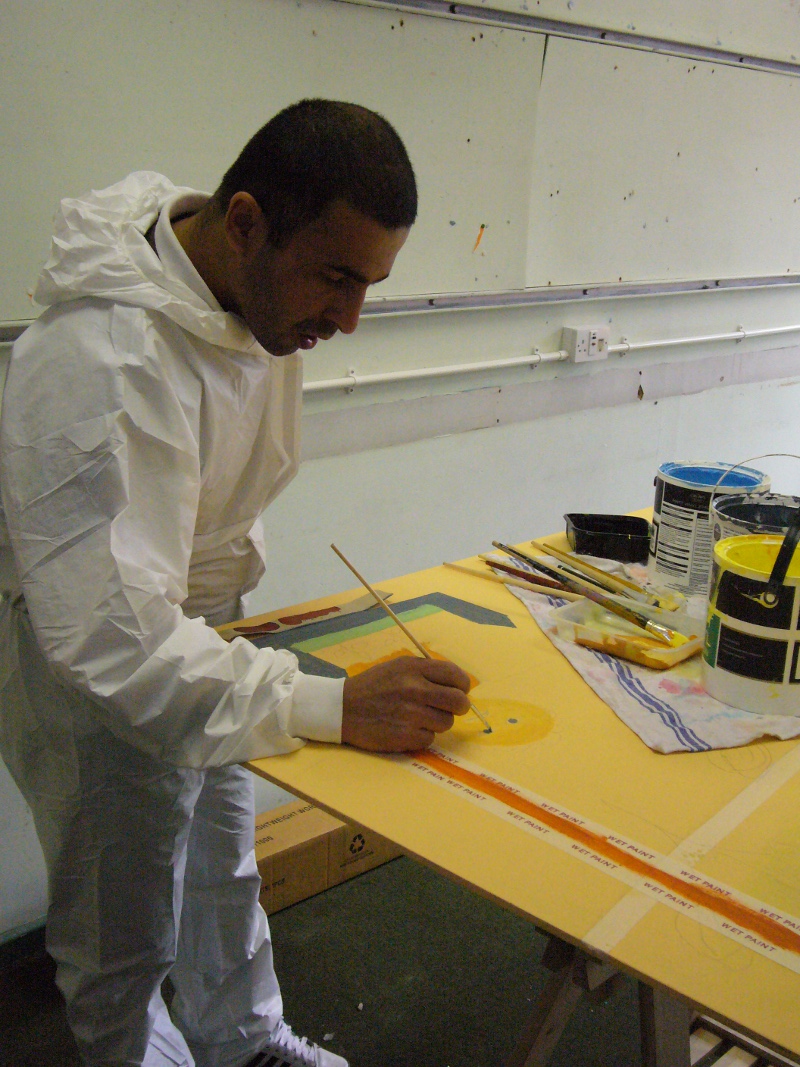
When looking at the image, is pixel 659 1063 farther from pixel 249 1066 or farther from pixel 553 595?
pixel 249 1066

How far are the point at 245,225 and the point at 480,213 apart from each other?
1.22 metres

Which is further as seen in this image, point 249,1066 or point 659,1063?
point 249,1066

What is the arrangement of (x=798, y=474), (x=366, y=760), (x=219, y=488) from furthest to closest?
1. (x=798, y=474)
2. (x=219, y=488)
3. (x=366, y=760)

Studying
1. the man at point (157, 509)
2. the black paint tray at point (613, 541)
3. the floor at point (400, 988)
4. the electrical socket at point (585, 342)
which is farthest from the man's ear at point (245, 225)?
the electrical socket at point (585, 342)

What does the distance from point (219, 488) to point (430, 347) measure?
1.06 meters

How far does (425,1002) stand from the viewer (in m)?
1.69

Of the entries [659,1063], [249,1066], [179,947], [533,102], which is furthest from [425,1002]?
[533,102]

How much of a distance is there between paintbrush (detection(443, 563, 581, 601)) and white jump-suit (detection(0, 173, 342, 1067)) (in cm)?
33

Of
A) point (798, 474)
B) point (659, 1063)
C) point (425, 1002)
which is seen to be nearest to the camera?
point (659, 1063)

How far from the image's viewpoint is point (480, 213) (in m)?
2.11

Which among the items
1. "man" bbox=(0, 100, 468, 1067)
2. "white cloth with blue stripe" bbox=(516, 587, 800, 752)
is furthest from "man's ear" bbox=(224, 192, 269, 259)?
"white cloth with blue stripe" bbox=(516, 587, 800, 752)

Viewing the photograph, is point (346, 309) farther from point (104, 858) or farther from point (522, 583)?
point (104, 858)

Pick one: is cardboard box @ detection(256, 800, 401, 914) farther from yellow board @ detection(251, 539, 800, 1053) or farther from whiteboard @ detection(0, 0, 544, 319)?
whiteboard @ detection(0, 0, 544, 319)

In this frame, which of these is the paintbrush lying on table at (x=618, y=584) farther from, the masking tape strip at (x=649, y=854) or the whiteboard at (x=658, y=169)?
the whiteboard at (x=658, y=169)
